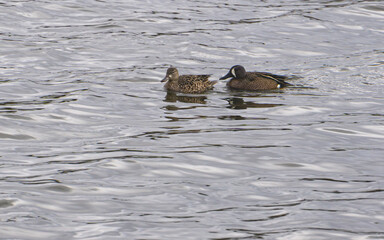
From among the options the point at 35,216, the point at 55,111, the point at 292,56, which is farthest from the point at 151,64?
the point at 35,216

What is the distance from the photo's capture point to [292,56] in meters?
19.6

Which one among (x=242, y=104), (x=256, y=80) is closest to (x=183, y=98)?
(x=242, y=104)

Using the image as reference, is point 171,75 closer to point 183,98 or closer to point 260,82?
point 183,98

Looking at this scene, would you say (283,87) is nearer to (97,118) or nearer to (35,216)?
(97,118)

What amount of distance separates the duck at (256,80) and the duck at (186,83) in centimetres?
62

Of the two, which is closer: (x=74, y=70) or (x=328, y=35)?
(x=74, y=70)

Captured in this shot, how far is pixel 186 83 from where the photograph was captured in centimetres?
1592

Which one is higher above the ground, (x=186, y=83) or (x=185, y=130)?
(x=186, y=83)

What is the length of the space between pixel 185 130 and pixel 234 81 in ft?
13.3

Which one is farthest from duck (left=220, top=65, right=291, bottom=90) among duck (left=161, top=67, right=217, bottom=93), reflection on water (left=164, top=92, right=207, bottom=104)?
reflection on water (left=164, top=92, right=207, bottom=104)

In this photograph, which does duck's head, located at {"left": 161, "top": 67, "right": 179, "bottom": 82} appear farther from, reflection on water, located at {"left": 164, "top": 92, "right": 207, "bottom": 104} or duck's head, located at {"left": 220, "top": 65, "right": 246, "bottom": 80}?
duck's head, located at {"left": 220, "top": 65, "right": 246, "bottom": 80}

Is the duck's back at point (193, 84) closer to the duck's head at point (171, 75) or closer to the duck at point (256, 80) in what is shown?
the duck's head at point (171, 75)

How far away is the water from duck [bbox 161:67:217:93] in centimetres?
18

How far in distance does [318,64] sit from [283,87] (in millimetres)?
2717
